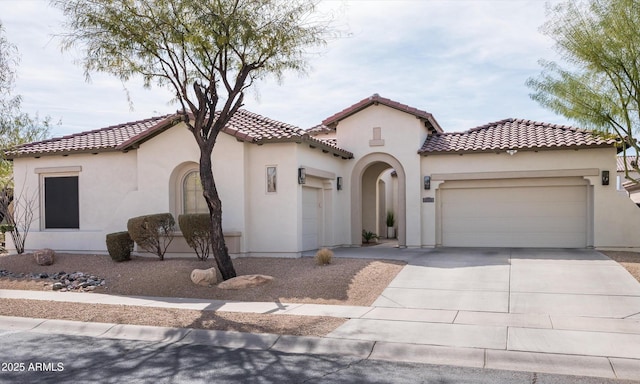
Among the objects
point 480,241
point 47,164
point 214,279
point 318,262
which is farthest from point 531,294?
point 47,164

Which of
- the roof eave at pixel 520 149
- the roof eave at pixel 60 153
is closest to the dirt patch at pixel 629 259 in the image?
the roof eave at pixel 520 149

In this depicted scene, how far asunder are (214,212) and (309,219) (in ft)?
18.1

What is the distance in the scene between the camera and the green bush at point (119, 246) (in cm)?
1570

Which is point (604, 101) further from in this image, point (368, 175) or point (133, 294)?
point (133, 294)

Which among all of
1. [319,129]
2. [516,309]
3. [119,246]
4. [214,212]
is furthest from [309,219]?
[516,309]

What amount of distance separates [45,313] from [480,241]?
1365 centimetres

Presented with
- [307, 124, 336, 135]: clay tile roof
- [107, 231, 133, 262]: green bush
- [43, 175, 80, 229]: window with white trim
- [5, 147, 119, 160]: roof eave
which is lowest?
[107, 231, 133, 262]: green bush

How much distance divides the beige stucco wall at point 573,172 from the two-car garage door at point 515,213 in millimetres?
449

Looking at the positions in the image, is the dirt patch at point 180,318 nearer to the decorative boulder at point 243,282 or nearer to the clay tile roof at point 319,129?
the decorative boulder at point 243,282

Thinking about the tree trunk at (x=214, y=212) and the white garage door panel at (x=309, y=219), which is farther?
the white garage door panel at (x=309, y=219)

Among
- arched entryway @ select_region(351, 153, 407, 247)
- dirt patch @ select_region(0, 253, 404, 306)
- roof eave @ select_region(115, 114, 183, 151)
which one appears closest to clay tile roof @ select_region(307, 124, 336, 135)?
arched entryway @ select_region(351, 153, 407, 247)

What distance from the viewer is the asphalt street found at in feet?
21.6

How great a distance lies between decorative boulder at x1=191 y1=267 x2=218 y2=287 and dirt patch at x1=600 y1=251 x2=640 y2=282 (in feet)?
30.2

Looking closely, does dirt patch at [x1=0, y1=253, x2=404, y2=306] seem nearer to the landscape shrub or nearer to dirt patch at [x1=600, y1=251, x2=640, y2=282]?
the landscape shrub
